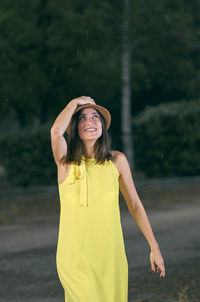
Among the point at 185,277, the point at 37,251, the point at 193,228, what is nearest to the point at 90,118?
the point at 185,277

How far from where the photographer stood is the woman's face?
363 cm

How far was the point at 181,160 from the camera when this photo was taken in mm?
20625

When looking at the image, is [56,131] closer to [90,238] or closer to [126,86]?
[90,238]

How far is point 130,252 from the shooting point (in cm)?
906

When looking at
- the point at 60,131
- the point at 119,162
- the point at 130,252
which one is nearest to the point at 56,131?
the point at 60,131

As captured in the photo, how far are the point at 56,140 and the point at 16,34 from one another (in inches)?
701

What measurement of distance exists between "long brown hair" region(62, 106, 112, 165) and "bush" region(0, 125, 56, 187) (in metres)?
14.3

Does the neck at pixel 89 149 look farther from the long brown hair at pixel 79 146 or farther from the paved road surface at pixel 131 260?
the paved road surface at pixel 131 260

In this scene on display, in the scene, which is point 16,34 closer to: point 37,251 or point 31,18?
point 31,18

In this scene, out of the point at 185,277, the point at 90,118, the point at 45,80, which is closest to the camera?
the point at 90,118

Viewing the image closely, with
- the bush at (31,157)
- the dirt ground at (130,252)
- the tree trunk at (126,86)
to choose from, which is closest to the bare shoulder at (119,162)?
the dirt ground at (130,252)

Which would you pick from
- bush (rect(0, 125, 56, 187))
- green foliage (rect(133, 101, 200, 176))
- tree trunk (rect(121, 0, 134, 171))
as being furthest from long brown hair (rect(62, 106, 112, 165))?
green foliage (rect(133, 101, 200, 176))

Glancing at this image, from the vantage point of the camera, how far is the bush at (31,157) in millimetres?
17984

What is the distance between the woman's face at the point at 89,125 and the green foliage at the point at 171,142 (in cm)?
1691
